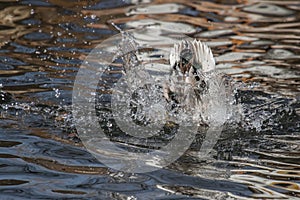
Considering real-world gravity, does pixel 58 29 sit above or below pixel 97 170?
above

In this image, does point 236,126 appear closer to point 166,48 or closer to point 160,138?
point 160,138

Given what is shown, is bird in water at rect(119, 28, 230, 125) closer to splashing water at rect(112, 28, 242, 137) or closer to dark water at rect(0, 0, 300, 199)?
splashing water at rect(112, 28, 242, 137)

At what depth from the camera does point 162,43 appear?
308 inches

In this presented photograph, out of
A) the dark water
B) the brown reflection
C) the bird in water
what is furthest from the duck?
Result: the brown reflection

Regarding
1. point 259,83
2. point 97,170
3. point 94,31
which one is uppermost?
point 94,31

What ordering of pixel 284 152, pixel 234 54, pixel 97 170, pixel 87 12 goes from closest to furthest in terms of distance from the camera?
pixel 97 170, pixel 284 152, pixel 234 54, pixel 87 12

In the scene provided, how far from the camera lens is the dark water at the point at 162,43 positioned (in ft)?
13.3

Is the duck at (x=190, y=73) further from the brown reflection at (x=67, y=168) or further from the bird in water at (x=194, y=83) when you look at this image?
the brown reflection at (x=67, y=168)

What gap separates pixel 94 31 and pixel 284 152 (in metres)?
3.98

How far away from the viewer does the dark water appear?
13.3ft

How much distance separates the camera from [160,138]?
4.91 metres

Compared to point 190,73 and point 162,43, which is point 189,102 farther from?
point 162,43

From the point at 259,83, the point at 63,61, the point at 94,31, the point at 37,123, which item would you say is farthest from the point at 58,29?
the point at 37,123

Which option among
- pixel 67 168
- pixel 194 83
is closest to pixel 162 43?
pixel 194 83
